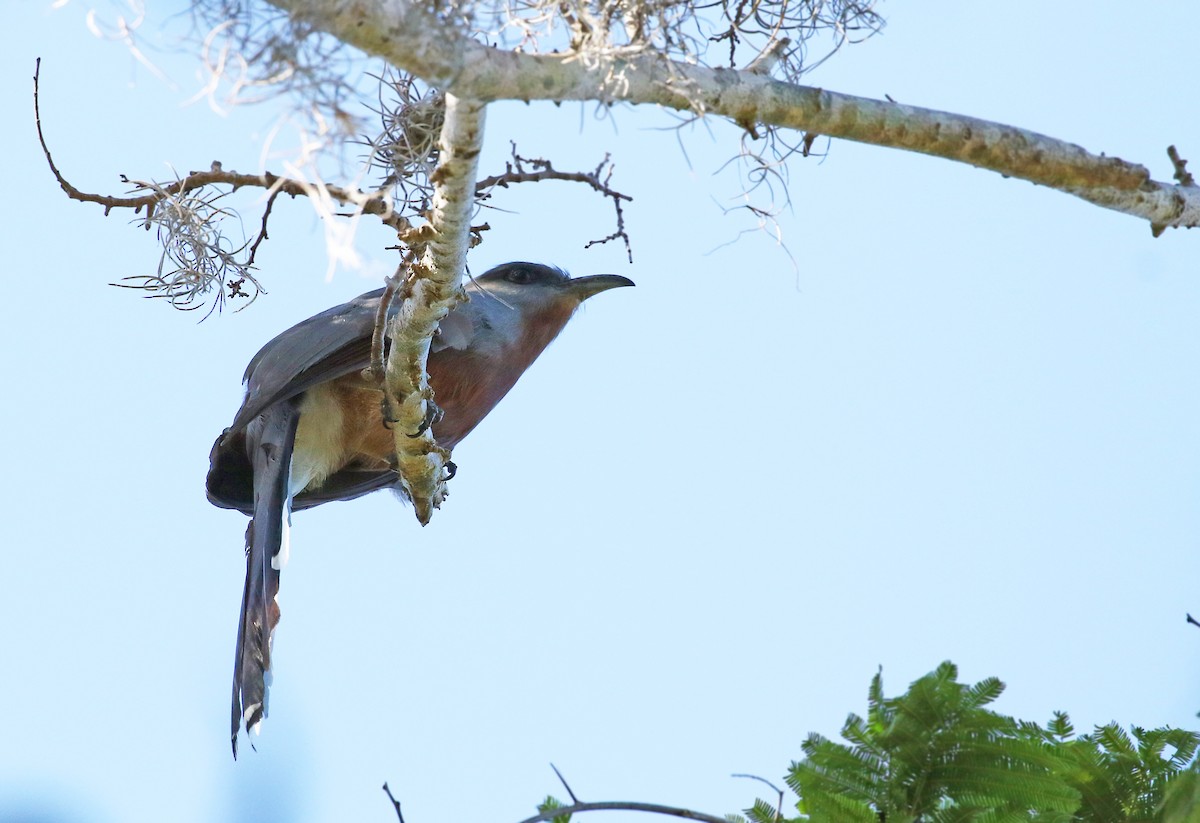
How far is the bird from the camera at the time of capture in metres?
4.72

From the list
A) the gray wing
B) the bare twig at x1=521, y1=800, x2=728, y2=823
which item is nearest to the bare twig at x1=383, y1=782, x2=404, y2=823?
the bare twig at x1=521, y1=800, x2=728, y2=823

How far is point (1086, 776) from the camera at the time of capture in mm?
3229

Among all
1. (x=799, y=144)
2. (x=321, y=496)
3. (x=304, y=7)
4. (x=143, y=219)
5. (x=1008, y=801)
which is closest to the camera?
(x=304, y=7)

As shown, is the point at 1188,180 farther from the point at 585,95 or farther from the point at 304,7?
the point at 304,7

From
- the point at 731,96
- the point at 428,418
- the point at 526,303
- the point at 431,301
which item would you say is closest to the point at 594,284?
the point at 526,303

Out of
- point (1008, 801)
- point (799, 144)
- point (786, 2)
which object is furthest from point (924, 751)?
point (786, 2)

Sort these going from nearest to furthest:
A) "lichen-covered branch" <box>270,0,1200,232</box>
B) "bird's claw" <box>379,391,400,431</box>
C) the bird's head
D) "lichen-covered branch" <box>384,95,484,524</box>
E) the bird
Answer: "lichen-covered branch" <box>270,0,1200,232</box> < "lichen-covered branch" <box>384,95,484,524</box> < "bird's claw" <box>379,391,400,431</box> < the bird < the bird's head

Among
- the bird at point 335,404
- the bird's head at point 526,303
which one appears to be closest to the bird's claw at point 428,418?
the bird at point 335,404

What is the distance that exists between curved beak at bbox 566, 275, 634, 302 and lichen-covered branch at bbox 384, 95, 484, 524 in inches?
42.5

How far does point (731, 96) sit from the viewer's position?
2791 mm

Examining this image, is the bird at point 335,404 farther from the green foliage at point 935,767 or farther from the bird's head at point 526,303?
the green foliage at point 935,767

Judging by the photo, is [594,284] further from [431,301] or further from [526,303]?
[431,301]

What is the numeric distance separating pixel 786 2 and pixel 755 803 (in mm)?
2182

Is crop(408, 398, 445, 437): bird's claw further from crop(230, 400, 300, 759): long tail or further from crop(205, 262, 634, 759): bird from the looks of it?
crop(230, 400, 300, 759): long tail
